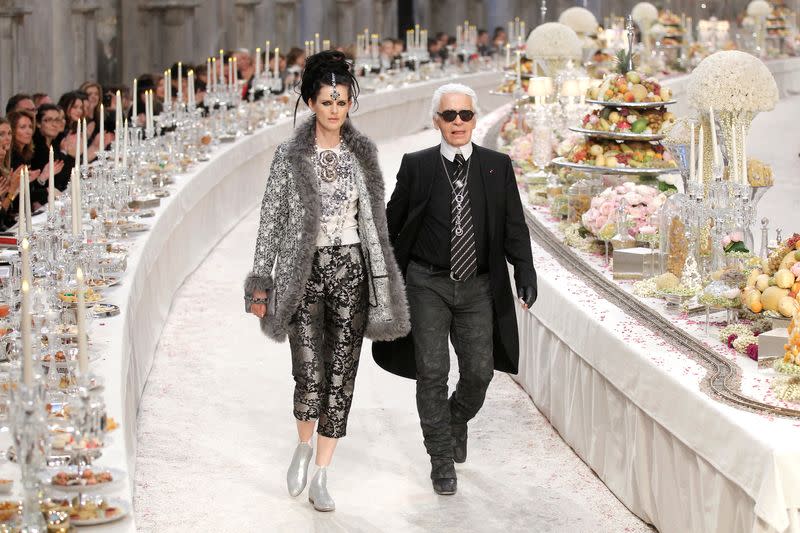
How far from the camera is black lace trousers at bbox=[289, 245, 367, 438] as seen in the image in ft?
16.0

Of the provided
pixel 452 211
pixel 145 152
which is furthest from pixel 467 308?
pixel 145 152

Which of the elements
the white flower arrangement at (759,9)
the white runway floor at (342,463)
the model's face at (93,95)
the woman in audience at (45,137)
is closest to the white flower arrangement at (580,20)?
the model's face at (93,95)

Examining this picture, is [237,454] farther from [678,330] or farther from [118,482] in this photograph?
[118,482]

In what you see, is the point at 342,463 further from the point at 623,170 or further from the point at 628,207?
the point at 623,170

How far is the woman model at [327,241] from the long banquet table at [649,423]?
31.1 inches

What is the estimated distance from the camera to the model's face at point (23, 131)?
7445 millimetres

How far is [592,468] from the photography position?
548 centimetres

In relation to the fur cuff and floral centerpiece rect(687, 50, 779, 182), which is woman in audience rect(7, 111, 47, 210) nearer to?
the fur cuff

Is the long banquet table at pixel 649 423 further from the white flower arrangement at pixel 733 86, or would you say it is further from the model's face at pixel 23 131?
the model's face at pixel 23 131

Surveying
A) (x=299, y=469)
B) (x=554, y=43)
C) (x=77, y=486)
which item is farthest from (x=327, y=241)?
(x=554, y=43)

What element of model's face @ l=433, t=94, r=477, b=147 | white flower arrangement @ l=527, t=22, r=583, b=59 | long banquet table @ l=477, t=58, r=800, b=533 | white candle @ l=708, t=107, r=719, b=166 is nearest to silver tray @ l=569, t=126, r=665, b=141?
long banquet table @ l=477, t=58, r=800, b=533

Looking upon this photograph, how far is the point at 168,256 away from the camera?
8.40 metres

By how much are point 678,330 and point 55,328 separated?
79.4 inches

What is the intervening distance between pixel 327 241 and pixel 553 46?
5.92 meters
